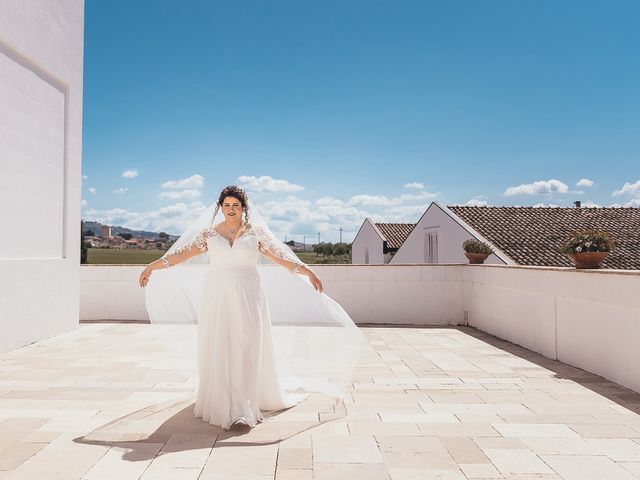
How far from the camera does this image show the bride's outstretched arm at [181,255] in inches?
177

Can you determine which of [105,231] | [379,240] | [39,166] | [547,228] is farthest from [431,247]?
[105,231]

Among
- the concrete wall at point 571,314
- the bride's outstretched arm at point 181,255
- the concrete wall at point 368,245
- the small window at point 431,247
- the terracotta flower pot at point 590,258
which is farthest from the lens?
the concrete wall at point 368,245

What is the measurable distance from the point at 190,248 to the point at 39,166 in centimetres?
503

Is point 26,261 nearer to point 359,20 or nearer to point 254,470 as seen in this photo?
point 254,470

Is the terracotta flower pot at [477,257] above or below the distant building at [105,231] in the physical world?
below

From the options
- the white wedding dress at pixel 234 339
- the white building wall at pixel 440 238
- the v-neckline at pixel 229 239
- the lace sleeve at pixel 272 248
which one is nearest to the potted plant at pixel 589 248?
the lace sleeve at pixel 272 248

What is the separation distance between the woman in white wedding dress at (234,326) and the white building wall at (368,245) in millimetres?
26405

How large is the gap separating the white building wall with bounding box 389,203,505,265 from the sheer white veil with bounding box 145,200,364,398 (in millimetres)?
12229

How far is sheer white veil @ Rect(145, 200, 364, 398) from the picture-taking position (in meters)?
5.13

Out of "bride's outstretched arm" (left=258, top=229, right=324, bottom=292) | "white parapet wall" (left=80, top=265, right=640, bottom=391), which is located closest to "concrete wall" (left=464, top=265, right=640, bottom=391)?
"white parapet wall" (left=80, top=265, right=640, bottom=391)

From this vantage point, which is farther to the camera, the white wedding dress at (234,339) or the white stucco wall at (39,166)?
the white stucco wall at (39,166)

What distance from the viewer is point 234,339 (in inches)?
165

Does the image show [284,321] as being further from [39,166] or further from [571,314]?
[39,166]

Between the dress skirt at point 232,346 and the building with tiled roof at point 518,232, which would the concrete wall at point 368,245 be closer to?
the building with tiled roof at point 518,232
